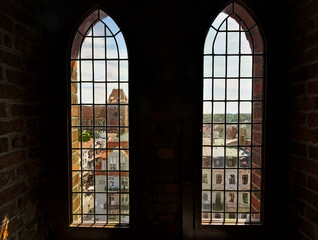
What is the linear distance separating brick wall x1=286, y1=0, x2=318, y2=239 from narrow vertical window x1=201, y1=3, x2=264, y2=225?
0.21 meters

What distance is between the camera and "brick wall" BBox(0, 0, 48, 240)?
3.74 feet

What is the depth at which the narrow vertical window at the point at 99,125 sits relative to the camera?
58.6 inches

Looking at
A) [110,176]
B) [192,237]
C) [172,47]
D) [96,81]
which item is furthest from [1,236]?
[172,47]

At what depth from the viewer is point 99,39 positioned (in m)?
1.49

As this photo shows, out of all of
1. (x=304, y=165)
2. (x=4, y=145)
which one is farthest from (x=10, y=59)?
(x=304, y=165)

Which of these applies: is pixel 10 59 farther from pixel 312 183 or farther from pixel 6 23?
pixel 312 183

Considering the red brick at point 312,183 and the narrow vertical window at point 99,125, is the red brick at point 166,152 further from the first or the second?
the red brick at point 312,183

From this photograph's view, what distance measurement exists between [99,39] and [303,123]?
5.34 ft

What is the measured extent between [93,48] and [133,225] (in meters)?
1.46

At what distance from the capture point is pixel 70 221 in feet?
5.00

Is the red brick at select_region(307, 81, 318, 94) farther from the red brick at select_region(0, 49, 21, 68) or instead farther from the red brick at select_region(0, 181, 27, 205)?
the red brick at select_region(0, 181, 27, 205)

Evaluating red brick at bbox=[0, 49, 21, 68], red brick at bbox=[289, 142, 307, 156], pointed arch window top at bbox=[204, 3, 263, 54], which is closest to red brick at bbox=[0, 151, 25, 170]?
red brick at bbox=[0, 49, 21, 68]

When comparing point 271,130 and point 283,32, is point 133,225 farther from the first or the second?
point 283,32

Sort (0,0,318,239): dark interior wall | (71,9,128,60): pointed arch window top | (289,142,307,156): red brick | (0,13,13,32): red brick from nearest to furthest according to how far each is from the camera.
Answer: (0,13,13,32): red brick, (289,142,307,156): red brick, (0,0,318,239): dark interior wall, (71,9,128,60): pointed arch window top
